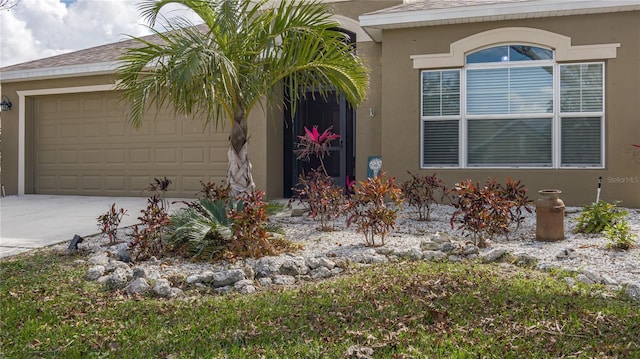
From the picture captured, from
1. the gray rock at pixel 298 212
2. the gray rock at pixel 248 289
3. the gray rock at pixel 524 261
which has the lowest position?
the gray rock at pixel 248 289

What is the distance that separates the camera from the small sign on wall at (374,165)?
10.1 meters

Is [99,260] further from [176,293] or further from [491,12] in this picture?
[491,12]

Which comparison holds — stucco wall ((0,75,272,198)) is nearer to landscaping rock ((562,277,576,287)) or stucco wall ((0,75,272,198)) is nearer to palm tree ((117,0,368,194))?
palm tree ((117,0,368,194))

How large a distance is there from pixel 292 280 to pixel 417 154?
17.6 feet

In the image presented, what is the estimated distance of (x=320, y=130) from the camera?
11.7 m

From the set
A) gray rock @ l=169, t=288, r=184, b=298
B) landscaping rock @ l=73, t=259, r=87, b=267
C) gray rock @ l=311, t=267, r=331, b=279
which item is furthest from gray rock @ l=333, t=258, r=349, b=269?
landscaping rock @ l=73, t=259, r=87, b=267

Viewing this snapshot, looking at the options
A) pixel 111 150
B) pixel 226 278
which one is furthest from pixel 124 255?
pixel 111 150

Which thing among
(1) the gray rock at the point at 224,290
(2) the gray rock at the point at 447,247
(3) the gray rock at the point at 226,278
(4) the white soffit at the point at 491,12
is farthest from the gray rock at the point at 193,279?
(4) the white soffit at the point at 491,12

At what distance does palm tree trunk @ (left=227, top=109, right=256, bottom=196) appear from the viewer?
21.9ft

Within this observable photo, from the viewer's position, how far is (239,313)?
3.61 meters

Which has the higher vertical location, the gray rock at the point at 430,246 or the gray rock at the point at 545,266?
the gray rock at the point at 430,246

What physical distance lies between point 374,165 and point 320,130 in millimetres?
2095

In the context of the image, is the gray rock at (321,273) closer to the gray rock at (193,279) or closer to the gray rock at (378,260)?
the gray rock at (378,260)

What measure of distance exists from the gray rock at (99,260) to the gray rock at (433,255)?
3.26m
